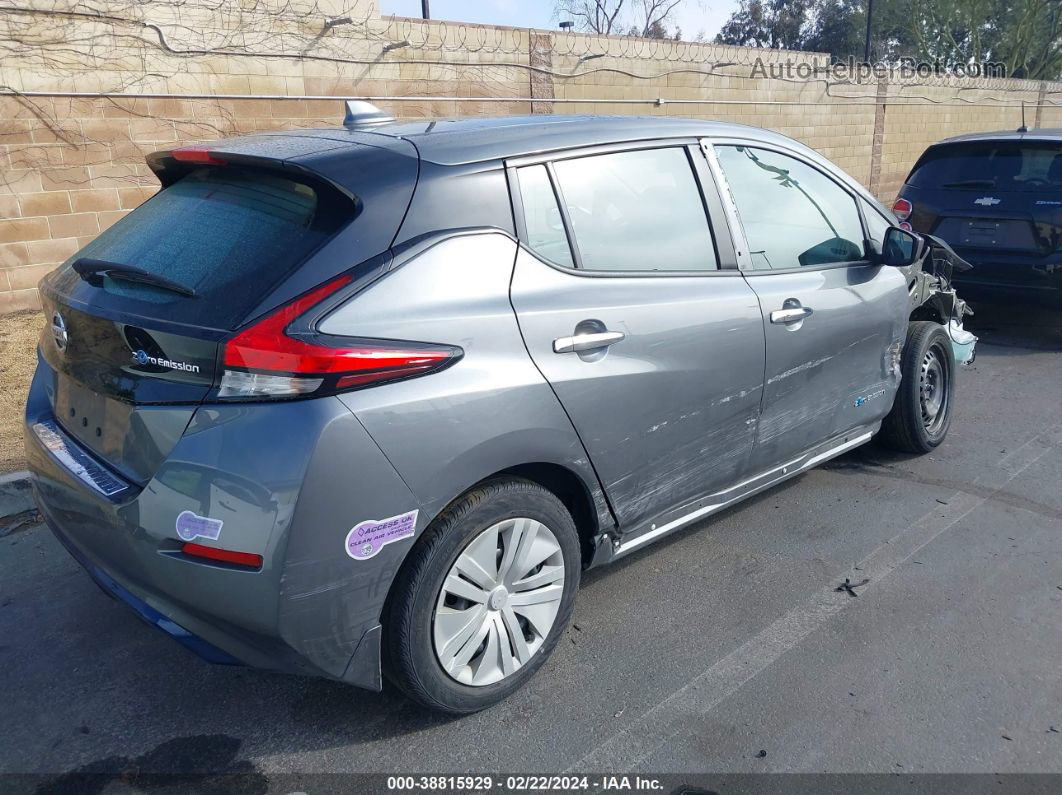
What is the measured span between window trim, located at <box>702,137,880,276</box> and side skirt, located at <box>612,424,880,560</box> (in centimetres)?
82

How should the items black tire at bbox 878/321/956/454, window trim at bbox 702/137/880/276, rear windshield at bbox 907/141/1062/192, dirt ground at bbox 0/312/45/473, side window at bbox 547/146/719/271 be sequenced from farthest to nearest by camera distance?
rear windshield at bbox 907/141/1062/192, dirt ground at bbox 0/312/45/473, black tire at bbox 878/321/956/454, window trim at bbox 702/137/880/276, side window at bbox 547/146/719/271

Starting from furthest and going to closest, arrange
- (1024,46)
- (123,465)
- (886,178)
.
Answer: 1. (1024,46)
2. (886,178)
3. (123,465)

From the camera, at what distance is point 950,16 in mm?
32281

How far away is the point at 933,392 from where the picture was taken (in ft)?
16.4

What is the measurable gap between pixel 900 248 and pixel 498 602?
2.65m

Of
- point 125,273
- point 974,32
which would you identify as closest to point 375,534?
point 125,273

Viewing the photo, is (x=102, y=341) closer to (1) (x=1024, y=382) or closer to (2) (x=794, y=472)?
(2) (x=794, y=472)

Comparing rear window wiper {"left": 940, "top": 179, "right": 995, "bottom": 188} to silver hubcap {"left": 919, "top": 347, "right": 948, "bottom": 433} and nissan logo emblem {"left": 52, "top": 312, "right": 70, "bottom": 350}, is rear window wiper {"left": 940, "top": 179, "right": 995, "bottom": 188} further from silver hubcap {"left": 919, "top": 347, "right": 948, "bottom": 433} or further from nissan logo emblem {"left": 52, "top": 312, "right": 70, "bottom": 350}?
nissan logo emblem {"left": 52, "top": 312, "right": 70, "bottom": 350}

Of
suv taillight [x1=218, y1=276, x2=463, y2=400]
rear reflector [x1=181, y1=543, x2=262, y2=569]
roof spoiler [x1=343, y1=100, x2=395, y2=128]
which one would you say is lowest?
rear reflector [x1=181, y1=543, x2=262, y2=569]

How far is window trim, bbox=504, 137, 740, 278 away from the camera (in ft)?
9.14

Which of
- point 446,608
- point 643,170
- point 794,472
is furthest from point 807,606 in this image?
point 643,170

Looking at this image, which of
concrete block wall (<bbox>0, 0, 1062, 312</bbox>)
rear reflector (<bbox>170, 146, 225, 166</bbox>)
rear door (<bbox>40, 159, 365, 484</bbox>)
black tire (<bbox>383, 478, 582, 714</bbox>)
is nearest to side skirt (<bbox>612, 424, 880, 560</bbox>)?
black tire (<bbox>383, 478, 582, 714</bbox>)

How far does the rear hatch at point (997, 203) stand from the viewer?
22.4 feet

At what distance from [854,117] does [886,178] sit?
212cm
